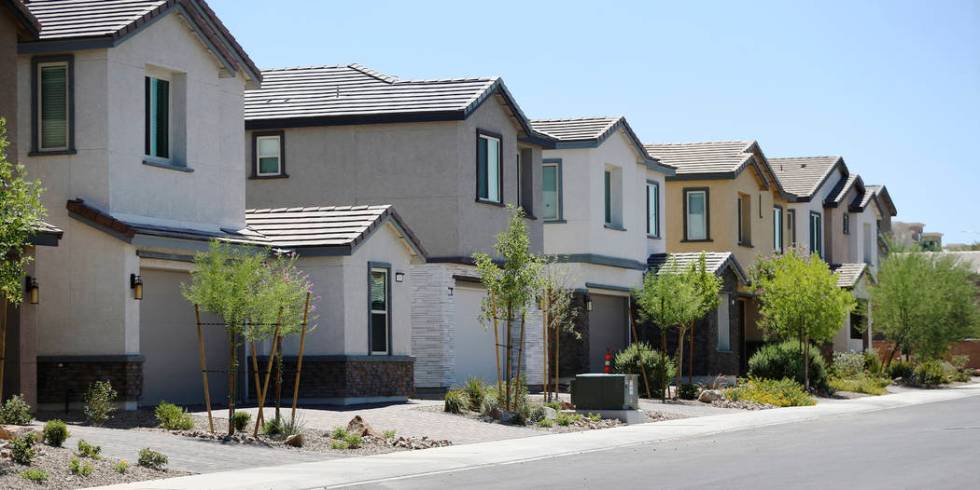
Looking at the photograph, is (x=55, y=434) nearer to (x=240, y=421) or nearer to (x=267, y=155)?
(x=240, y=421)

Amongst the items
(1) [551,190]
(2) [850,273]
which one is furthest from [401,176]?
(2) [850,273]

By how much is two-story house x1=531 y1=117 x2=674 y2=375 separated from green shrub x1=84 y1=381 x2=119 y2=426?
53.9ft

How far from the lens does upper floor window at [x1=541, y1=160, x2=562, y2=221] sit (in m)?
38.9

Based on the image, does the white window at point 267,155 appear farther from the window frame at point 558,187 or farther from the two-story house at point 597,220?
the window frame at point 558,187

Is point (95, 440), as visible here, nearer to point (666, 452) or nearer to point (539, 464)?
point (539, 464)

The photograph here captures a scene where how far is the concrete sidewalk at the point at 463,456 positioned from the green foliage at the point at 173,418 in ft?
10.7

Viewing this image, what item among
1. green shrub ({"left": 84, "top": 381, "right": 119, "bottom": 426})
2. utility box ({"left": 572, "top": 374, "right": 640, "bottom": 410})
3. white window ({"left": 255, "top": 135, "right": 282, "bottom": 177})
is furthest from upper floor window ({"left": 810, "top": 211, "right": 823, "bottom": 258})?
green shrub ({"left": 84, "top": 381, "right": 119, "bottom": 426})

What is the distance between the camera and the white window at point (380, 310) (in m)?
29.2

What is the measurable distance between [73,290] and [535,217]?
1489 cm

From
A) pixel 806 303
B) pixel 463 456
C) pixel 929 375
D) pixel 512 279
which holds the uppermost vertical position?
pixel 512 279

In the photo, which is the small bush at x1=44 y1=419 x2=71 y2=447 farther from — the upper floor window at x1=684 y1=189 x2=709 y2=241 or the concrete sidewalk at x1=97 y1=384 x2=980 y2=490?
the upper floor window at x1=684 y1=189 x2=709 y2=241

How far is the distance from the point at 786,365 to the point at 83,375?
67.2 feet

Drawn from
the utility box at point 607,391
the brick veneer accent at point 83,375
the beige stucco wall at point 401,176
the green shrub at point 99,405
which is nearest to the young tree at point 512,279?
the utility box at point 607,391

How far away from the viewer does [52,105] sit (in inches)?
983
